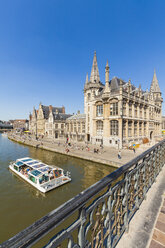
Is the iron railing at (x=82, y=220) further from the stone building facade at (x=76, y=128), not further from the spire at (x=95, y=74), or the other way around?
the stone building facade at (x=76, y=128)

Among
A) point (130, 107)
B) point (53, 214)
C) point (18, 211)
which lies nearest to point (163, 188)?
point (53, 214)

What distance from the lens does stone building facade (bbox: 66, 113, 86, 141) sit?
4019cm

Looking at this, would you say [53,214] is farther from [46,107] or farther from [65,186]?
[46,107]

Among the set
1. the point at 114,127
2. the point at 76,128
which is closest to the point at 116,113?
the point at 114,127

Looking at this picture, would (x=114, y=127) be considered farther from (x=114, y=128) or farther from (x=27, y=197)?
(x=27, y=197)

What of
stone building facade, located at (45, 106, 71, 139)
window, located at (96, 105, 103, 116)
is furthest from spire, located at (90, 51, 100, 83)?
stone building facade, located at (45, 106, 71, 139)

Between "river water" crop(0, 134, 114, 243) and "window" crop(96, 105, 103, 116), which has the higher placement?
"window" crop(96, 105, 103, 116)

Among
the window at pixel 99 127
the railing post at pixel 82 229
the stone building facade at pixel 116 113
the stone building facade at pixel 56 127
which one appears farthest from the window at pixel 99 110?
the railing post at pixel 82 229

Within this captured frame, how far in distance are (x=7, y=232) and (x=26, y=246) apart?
30.6ft

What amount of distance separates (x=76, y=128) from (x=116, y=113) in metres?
19.6

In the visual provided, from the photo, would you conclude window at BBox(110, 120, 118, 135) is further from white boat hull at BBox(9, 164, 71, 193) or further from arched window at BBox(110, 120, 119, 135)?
white boat hull at BBox(9, 164, 71, 193)

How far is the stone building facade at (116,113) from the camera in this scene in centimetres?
2502

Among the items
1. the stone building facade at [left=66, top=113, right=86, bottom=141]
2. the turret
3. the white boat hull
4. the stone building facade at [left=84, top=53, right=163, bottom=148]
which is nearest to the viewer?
the white boat hull

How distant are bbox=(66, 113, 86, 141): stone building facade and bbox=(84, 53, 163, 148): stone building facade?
7.09m
